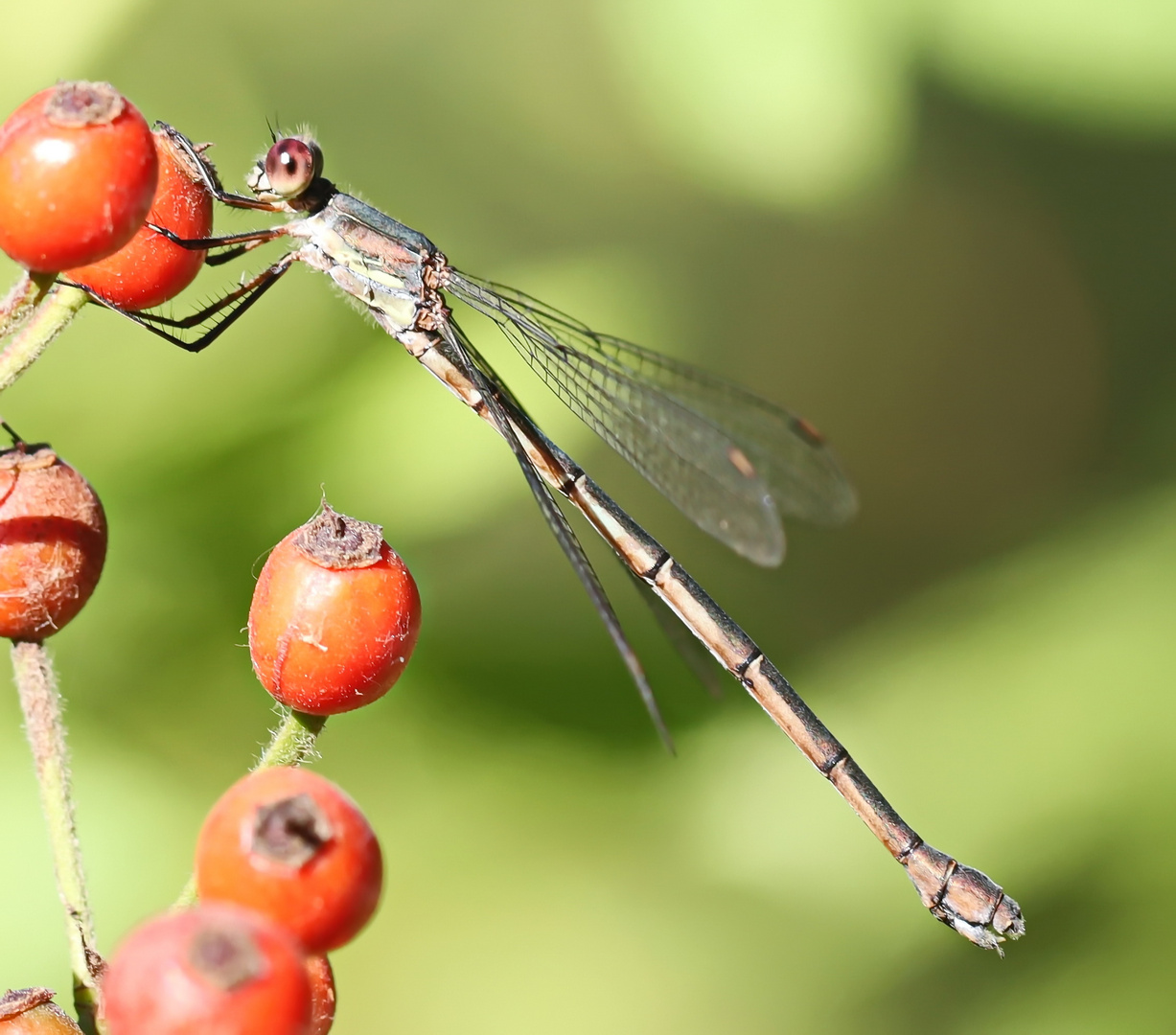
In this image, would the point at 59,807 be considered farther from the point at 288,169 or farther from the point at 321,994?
the point at 288,169

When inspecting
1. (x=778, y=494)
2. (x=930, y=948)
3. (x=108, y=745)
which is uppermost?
(x=108, y=745)

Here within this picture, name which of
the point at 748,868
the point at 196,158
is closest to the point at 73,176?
the point at 196,158

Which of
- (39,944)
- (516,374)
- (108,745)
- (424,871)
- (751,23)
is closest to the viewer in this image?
(39,944)

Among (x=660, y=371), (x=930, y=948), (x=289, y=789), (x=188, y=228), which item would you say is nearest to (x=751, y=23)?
(x=660, y=371)

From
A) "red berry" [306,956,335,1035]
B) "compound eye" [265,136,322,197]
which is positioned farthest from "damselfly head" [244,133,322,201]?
"red berry" [306,956,335,1035]

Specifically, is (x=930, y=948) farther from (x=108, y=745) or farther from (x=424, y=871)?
(x=108, y=745)

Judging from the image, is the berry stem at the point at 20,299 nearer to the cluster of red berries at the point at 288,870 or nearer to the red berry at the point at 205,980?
the cluster of red berries at the point at 288,870

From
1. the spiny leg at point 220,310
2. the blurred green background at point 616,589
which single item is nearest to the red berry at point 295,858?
the spiny leg at point 220,310

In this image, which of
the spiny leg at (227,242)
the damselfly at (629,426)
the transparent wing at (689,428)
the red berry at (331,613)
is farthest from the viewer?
the transparent wing at (689,428)
